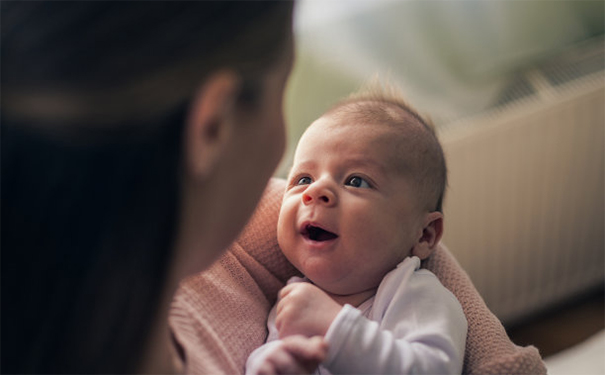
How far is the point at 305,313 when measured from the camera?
2.90 feet

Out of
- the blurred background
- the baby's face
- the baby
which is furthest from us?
the blurred background

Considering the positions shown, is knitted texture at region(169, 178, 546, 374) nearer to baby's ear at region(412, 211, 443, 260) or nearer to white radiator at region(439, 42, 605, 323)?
baby's ear at region(412, 211, 443, 260)

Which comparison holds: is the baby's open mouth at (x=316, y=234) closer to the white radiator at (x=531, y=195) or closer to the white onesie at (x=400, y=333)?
the white onesie at (x=400, y=333)

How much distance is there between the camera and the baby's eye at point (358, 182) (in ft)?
3.30

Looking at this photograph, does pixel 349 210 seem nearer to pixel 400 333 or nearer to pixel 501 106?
pixel 400 333

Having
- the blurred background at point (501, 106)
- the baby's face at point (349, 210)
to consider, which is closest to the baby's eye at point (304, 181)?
the baby's face at point (349, 210)

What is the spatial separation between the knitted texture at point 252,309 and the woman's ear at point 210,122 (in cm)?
32

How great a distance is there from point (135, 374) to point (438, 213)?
593mm

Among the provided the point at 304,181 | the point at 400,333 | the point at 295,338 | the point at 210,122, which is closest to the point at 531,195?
the point at 304,181

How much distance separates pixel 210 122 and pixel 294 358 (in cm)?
33

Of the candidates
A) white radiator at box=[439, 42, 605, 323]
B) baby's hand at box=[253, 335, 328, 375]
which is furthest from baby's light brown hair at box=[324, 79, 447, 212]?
white radiator at box=[439, 42, 605, 323]

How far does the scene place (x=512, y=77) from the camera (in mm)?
2029

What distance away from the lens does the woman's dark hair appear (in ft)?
1.60

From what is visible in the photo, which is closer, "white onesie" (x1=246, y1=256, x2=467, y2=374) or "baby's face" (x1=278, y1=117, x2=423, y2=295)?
"white onesie" (x1=246, y1=256, x2=467, y2=374)
